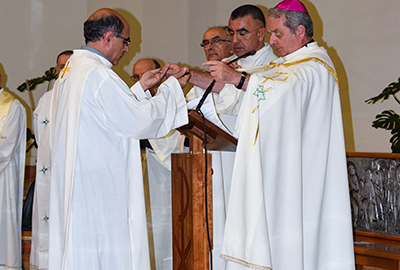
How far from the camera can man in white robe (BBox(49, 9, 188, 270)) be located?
2.81 meters

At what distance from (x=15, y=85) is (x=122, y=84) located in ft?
19.1

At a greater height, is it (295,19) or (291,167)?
(295,19)

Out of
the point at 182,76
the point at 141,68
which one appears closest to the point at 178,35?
the point at 141,68

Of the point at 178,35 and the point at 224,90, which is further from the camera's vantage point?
the point at 178,35

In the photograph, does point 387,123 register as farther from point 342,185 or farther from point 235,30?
point 342,185

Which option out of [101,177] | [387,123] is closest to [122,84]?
[101,177]

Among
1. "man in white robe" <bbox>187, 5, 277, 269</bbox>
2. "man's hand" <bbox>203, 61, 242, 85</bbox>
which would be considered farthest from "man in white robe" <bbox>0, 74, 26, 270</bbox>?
"man's hand" <bbox>203, 61, 242, 85</bbox>

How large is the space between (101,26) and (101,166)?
0.97 m

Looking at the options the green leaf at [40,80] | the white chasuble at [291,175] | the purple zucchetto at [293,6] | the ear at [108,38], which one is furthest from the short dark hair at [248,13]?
the green leaf at [40,80]

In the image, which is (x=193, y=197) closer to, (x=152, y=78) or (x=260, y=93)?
(x=260, y=93)

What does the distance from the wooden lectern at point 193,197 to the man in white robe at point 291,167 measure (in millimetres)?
158

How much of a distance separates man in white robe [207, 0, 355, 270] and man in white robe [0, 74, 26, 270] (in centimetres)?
284

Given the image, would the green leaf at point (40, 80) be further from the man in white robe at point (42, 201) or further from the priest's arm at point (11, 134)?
the man in white robe at point (42, 201)

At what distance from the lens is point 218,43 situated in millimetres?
4500
